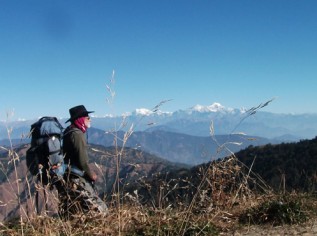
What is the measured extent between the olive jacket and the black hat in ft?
0.79

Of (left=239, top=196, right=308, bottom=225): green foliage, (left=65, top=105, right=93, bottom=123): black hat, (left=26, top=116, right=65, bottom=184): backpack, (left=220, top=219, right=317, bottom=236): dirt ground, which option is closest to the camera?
(left=220, top=219, right=317, bottom=236): dirt ground

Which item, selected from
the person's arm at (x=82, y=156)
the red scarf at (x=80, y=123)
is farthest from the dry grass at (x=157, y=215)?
the red scarf at (x=80, y=123)

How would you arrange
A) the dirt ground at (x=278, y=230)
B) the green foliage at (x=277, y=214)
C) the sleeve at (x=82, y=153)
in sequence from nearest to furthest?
1. the dirt ground at (x=278, y=230)
2. the green foliage at (x=277, y=214)
3. the sleeve at (x=82, y=153)

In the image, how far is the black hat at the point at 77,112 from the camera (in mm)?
5957

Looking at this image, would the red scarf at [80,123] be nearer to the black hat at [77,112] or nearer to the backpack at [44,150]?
the black hat at [77,112]

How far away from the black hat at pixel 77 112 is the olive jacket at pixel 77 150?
0.79ft

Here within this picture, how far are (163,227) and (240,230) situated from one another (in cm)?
95

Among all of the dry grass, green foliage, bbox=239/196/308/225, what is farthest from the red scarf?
green foliage, bbox=239/196/308/225

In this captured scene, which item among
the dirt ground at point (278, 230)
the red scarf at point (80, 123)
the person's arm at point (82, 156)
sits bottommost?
the dirt ground at point (278, 230)

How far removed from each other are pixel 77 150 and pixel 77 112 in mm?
653

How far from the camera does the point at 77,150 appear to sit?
572cm

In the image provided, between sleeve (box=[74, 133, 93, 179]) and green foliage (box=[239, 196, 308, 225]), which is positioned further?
sleeve (box=[74, 133, 93, 179])

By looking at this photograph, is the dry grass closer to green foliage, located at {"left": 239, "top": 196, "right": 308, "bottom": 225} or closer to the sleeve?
green foliage, located at {"left": 239, "top": 196, "right": 308, "bottom": 225}

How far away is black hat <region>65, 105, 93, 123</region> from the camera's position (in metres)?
5.96
